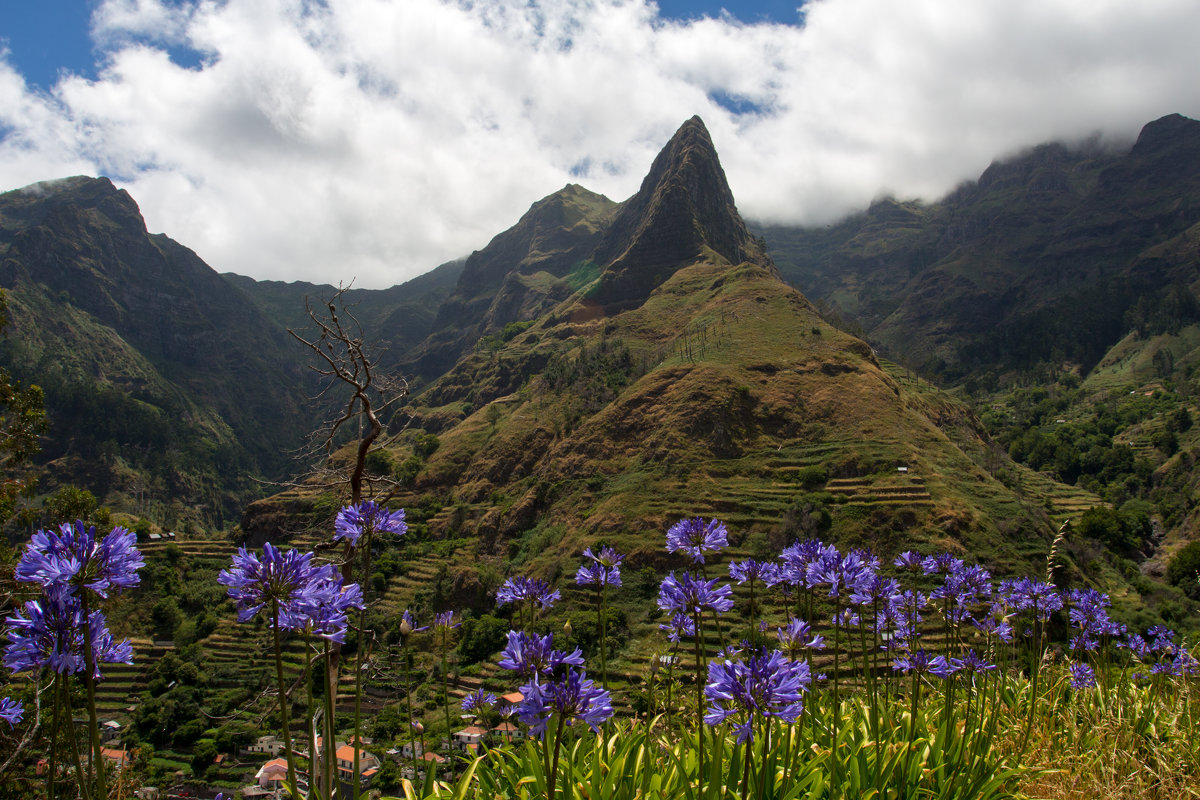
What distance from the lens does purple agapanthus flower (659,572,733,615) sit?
12.0 ft

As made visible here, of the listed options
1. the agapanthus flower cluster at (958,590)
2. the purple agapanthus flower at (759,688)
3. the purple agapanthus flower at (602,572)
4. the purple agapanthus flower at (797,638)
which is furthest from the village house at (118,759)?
the agapanthus flower cluster at (958,590)

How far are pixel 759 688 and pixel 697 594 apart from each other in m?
0.78

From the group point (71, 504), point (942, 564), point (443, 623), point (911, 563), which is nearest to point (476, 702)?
point (443, 623)

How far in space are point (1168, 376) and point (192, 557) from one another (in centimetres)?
21394

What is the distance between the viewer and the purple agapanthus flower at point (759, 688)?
3006 mm

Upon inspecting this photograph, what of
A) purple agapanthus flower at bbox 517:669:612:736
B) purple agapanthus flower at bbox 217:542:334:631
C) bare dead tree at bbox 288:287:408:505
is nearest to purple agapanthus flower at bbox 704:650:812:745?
purple agapanthus flower at bbox 517:669:612:736

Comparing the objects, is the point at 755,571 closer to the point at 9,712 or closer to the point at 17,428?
the point at 9,712

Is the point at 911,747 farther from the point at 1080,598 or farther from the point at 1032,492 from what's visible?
the point at 1032,492

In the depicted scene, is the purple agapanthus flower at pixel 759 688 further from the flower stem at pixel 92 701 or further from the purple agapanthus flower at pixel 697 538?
the flower stem at pixel 92 701

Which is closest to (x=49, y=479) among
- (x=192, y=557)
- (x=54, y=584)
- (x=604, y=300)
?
(x=192, y=557)

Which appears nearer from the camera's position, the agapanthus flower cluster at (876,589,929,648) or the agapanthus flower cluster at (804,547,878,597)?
the agapanthus flower cluster at (804,547,878,597)

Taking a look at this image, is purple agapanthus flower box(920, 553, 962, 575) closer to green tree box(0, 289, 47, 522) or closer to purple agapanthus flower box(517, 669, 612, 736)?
purple agapanthus flower box(517, 669, 612, 736)

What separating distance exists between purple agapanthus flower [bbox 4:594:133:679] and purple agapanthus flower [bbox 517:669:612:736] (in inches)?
72.5

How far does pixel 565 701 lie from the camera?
289 centimetres
